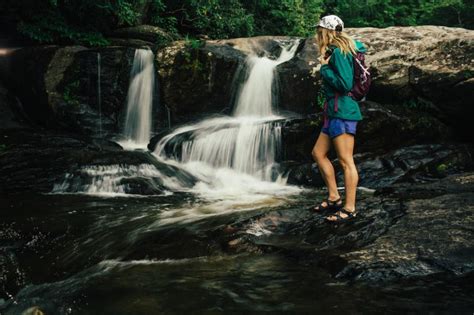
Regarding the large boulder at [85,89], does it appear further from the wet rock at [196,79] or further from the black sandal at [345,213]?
the black sandal at [345,213]

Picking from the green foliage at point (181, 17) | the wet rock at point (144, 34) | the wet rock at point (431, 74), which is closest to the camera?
the wet rock at point (431, 74)

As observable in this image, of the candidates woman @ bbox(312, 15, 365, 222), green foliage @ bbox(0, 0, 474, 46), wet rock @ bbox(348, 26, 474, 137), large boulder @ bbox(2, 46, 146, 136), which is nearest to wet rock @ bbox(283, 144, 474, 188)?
wet rock @ bbox(348, 26, 474, 137)

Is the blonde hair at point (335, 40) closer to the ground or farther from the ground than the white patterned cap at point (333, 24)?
closer to the ground

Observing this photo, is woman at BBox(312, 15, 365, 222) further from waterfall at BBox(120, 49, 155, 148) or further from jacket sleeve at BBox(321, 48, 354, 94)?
waterfall at BBox(120, 49, 155, 148)

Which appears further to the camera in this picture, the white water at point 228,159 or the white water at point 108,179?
the white water at point 108,179

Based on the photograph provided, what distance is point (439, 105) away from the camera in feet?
33.8

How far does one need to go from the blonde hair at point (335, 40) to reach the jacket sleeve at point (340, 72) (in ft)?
0.20

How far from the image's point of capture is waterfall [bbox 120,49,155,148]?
1225cm

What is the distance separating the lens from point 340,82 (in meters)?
4.47

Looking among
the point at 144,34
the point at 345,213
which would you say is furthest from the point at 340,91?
the point at 144,34

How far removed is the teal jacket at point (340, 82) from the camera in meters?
4.45

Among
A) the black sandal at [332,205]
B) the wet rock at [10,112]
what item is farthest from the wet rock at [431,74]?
the wet rock at [10,112]

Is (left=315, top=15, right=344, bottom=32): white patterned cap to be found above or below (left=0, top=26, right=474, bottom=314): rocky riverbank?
above

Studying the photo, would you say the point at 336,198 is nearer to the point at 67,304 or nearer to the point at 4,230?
the point at 67,304
